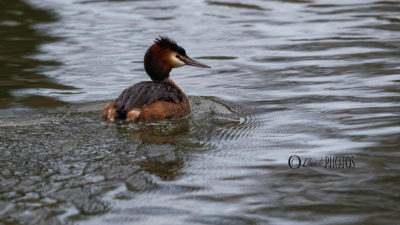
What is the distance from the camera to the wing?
703 centimetres

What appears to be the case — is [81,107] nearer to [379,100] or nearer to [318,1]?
[379,100]

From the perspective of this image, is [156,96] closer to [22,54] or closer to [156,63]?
[156,63]

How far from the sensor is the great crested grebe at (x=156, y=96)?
700cm

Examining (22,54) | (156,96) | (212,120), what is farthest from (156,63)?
(22,54)

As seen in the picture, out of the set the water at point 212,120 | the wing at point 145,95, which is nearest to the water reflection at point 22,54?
the water at point 212,120

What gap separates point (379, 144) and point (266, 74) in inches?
145

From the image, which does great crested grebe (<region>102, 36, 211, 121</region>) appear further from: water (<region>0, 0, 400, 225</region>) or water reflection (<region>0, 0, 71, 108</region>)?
water reflection (<region>0, 0, 71, 108</region>)

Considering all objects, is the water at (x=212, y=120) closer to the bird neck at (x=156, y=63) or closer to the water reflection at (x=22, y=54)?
the water reflection at (x=22, y=54)

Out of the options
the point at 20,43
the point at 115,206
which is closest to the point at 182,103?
the point at 115,206

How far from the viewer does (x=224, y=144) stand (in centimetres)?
621

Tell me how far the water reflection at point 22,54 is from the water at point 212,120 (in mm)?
31

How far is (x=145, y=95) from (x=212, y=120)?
2.55 feet

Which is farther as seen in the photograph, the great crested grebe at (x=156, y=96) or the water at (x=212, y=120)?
the great crested grebe at (x=156, y=96)

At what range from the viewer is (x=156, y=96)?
7.23 m
